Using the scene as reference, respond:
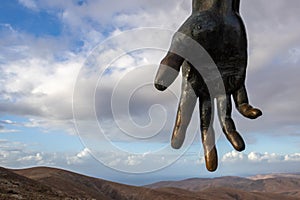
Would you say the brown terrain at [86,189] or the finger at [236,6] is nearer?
the finger at [236,6]

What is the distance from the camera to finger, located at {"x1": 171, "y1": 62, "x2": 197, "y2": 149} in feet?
6.62

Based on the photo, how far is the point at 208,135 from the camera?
207 cm

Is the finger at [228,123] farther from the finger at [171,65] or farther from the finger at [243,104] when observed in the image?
the finger at [171,65]

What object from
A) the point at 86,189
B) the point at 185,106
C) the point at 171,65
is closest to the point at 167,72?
the point at 171,65

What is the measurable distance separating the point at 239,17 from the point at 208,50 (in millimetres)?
312

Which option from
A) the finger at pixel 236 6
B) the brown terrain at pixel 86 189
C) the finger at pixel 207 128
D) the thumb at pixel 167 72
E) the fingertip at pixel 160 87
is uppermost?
the brown terrain at pixel 86 189

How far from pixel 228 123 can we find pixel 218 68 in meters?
0.30

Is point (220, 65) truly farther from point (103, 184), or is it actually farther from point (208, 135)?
point (103, 184)

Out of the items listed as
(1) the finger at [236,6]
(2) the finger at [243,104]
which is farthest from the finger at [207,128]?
(1) the finger at [236,6]

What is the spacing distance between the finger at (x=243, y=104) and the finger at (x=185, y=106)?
27cm

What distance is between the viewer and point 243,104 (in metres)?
2.12

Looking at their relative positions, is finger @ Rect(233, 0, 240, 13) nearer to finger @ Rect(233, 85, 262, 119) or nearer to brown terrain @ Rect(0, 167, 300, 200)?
finger @ Rect(233, 85, 262, 119)

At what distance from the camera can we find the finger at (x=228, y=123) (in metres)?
2.02

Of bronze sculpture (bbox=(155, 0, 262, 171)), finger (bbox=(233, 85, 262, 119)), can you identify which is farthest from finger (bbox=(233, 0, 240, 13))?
finger (bbox=(233, 85, 262, 119))
